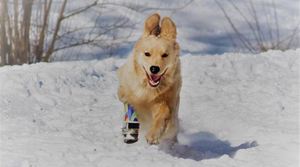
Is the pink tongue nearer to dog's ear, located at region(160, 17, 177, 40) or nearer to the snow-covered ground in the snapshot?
dog's ear, located at region(160, 17, 177, 40)

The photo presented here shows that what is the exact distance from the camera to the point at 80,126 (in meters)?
5.86

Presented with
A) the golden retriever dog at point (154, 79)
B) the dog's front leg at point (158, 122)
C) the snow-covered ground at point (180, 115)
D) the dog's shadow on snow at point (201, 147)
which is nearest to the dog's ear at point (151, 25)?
the golden retriever dog at point (154, 79)

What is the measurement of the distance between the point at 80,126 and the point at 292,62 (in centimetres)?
545

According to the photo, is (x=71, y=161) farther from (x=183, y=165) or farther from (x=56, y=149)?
(x=183, y=165)

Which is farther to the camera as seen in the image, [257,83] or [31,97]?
[257,83]

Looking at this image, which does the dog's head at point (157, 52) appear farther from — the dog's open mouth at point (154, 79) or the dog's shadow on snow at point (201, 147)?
the dog's shadow on snow at point (201, 147)

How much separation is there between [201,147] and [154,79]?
5.60 feet

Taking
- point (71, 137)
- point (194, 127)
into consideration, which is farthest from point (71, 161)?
point (194, 127)

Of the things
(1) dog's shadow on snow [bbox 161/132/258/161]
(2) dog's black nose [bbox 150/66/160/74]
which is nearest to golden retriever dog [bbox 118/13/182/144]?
(2) dog's black nose [bbox 150/66/160/74]

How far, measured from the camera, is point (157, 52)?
420 cm

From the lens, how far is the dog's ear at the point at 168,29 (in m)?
4.43

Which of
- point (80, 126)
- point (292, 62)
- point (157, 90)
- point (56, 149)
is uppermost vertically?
point (157, 90)

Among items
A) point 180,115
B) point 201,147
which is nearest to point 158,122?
point 201,147

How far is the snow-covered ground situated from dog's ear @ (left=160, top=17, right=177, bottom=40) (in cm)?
115
